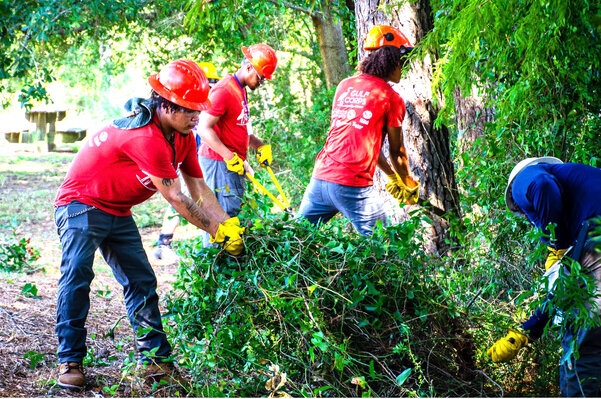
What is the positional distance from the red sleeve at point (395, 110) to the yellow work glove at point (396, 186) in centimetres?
53

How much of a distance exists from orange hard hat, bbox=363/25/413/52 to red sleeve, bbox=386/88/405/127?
1.13 feet

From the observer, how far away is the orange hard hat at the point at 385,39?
13.9 feet

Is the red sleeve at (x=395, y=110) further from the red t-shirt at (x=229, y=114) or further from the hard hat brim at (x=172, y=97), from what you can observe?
the hard hat brim at (x=172, y=97)

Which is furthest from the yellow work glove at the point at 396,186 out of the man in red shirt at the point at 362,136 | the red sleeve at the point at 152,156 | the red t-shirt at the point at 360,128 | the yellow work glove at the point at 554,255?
the red sleeve at the point at 152,156

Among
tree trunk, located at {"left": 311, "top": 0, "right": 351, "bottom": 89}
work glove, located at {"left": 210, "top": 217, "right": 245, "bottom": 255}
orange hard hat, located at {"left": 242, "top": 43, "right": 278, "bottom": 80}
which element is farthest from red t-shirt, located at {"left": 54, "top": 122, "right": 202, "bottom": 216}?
tree trunk, located at {"left": 311, "top": 0, "right": 351, "bottom": 89}

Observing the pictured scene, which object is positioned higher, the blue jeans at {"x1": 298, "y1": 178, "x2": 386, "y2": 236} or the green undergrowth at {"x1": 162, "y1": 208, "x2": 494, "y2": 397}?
the blue jeans at {"x1": 298, "y1": 178, "x2": 386, "y2": 236}

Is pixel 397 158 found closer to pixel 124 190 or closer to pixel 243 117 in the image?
pixel 243 117

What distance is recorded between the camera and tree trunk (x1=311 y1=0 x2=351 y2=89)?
8797 millimetres

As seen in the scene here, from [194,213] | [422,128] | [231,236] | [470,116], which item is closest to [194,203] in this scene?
[194,213]

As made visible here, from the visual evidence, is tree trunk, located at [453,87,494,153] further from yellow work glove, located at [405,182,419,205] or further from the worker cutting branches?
the worker cutting branches

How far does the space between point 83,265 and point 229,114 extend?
1999mm

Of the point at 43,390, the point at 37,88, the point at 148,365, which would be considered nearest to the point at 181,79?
the point at 148,365

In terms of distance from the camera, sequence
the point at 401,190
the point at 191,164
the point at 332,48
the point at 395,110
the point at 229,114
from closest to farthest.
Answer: the point at 191,164 < the point at 395,110 < the point at 401,190 < the point at 229,114 < the point at 332,48

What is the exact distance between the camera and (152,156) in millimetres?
3100
